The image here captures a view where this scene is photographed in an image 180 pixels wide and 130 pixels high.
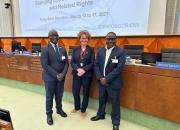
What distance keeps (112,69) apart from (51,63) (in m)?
0.91

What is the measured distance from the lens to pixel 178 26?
4.45m

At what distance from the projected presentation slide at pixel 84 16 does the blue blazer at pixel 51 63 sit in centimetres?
252

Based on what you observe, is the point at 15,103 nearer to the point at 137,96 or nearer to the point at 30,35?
the point at 137,96

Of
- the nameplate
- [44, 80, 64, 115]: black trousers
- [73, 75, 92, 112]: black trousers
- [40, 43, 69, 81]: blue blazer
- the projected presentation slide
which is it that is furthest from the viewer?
the projected presentation slide

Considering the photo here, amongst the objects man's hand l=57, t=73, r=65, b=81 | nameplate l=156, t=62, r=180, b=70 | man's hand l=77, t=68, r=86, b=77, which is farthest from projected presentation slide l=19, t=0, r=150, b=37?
man's hand l=57, t=73, r=65, b=81

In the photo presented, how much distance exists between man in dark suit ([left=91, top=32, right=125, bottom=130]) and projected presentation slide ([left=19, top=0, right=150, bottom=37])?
7.75 ft

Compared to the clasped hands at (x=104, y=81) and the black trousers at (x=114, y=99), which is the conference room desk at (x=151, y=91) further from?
the clasped hands at (x=104, y=81)

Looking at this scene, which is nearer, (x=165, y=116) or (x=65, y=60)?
Answer: (x=165, y=116)

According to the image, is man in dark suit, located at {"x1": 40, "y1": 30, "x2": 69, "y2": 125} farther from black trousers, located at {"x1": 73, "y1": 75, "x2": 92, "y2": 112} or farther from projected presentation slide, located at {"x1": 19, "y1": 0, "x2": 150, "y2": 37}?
projected presentation slide, located at {"x1": 19, "y1": 0, "x2": 150, "y2": 37}

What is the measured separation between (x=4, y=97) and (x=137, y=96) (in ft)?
9.46

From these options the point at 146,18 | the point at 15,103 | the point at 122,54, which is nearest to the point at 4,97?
the point at 15,103

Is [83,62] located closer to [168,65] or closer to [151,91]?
[151,91]

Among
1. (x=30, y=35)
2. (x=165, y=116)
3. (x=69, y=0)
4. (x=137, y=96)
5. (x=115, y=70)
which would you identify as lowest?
(x=165, y=116)

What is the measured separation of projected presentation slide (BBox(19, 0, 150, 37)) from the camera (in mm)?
4570
